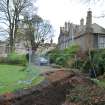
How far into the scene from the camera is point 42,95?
11250 millimetres

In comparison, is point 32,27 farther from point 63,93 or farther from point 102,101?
point 102,101

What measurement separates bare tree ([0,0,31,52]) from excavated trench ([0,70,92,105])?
2241cm

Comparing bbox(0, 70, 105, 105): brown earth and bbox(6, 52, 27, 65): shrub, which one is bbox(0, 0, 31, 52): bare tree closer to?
bbox(6, 52, 27, 65): shrub

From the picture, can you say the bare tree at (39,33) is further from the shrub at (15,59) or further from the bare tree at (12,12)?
the shrub at (15,59)

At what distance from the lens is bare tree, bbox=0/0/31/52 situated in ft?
112

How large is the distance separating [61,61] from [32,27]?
20481 mm

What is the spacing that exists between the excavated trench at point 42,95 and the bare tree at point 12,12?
73.5 feet

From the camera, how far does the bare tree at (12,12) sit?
3419 centimetres

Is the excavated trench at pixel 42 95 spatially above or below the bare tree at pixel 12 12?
below

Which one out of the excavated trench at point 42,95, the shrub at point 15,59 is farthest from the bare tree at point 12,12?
the excavated trench at point 42,95

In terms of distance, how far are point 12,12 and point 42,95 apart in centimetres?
2586

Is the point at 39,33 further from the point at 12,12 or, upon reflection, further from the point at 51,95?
the point at 51,95

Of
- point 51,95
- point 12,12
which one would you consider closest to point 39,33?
point 12,12

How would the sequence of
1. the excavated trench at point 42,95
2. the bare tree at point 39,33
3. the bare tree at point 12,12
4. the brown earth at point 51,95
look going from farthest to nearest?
the bare tree at point 39,33
the bare tree at point 12,12
the excavated trench at point 42,95
the brown earth at point 51,95
